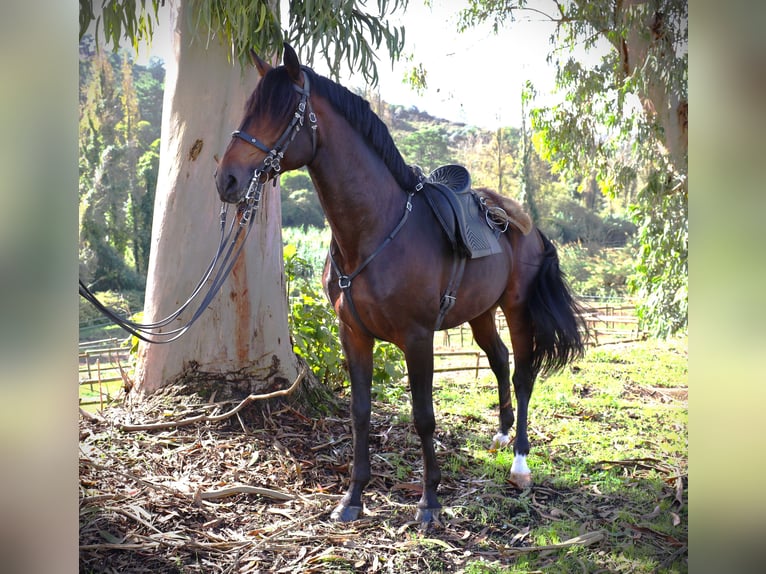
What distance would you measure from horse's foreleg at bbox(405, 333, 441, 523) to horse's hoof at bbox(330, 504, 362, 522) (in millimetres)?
261

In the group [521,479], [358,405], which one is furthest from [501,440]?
[358,405]

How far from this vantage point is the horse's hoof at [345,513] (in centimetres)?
263

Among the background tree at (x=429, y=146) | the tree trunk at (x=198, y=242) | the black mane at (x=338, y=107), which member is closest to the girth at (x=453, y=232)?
the black mane at (x=338, y=107)

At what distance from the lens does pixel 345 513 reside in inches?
104

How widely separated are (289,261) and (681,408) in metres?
2.30

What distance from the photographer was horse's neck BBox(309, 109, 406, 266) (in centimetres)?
244

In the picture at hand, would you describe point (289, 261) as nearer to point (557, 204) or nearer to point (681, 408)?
point (557, 204)

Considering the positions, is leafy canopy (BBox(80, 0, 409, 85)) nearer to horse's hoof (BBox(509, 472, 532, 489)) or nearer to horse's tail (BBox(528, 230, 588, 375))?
horse's tail (BBox(528, 230, 588, 375))

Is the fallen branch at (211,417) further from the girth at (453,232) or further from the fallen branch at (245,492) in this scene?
the girth at (453,232)

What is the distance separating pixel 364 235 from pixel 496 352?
1237mm

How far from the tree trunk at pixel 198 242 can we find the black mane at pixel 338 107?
36.7 inches
